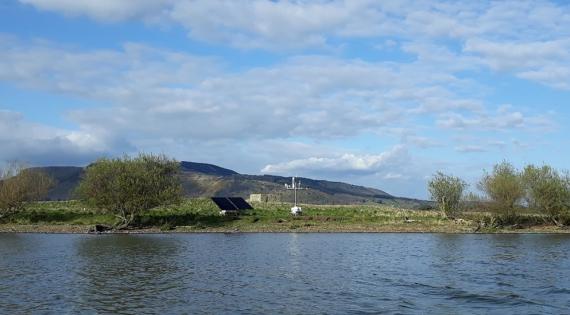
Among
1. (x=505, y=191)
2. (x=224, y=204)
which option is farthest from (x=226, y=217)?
(x=505, y=191)

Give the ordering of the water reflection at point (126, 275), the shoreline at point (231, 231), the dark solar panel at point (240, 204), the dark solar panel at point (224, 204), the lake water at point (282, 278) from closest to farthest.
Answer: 1. the lake water at point (282, 278)
2. the water reflection at point (126, 275)
3. the shoreline at point (231, 231)
4. the dark solar panel at point (224, 204)
5. the dark solar panel at point (240, 204)

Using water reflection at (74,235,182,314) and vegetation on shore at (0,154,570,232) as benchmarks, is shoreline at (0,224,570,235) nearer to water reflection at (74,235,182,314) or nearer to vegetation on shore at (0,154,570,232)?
vegetation on shore at (0,154,570,232)

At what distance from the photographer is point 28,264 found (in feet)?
132

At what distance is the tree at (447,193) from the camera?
89750mm

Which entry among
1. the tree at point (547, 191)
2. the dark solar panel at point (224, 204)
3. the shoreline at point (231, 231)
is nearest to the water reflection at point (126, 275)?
the shoreline at point (231, 231)

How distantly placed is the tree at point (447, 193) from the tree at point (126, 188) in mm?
37891

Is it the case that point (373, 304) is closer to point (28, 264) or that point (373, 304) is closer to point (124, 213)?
point (28, 264)

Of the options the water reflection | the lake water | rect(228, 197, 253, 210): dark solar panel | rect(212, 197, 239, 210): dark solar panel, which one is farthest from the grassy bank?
the water reflection

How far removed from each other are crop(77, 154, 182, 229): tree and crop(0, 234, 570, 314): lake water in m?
19.6

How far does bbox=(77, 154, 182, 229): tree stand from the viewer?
77.7 m

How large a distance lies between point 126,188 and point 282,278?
155ft

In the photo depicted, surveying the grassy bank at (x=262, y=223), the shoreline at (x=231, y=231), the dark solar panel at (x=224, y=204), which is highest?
the dark solar panel at (x=224, y=204)

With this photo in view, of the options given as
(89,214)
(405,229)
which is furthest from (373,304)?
(89,214)

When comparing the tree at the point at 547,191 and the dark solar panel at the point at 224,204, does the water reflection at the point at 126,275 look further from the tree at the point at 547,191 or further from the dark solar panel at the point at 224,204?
the tree at the point at 547,191
